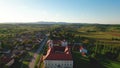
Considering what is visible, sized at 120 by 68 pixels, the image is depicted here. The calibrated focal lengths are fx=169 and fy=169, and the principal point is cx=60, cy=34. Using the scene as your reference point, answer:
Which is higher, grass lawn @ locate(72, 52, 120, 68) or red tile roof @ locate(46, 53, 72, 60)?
red tile roof @ locate(46, 53, 72, 60)

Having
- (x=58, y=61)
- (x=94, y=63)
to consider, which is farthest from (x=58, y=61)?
(x=94, y=63)

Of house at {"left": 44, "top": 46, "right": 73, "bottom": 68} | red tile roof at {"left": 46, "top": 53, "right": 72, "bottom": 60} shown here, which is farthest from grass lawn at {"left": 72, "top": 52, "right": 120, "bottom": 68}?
red tile roof at {"left": 46, "top": 53, "right": 72, "bottom": 60}

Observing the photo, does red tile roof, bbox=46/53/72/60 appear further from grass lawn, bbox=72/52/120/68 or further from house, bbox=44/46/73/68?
grass lawn, bbox=72/52/120/68

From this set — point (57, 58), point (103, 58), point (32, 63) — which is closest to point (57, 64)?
point (57, 58)

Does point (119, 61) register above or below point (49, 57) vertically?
below

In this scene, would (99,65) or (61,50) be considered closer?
(99,65)

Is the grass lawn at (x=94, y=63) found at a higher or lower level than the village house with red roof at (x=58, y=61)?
lower

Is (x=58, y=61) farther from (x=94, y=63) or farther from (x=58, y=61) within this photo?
(x=94, y=63)

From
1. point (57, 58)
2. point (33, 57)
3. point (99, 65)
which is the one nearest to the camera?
point (57, 58)

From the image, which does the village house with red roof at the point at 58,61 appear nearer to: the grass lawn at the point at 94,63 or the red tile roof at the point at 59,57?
the red tile roof at the point at 59,57

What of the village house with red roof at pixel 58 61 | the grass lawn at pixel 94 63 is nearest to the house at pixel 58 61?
the village house with red roof at pixel 58 61

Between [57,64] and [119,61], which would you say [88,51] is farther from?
[57,64]
